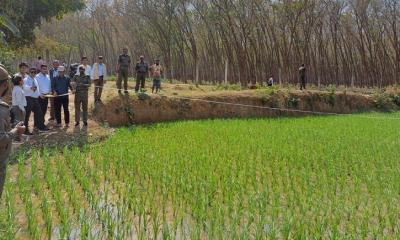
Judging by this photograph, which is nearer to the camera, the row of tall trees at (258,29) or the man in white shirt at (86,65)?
the man in white shirt at (86,65)

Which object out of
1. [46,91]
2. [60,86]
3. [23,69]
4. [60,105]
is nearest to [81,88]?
[60,86]

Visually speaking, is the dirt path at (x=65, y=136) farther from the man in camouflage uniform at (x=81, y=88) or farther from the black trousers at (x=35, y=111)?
the man in camouflage uniform at (x=81, y=88)

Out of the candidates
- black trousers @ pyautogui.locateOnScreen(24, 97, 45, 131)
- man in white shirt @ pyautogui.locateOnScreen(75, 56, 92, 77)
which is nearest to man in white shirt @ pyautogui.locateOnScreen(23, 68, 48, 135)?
black trousers @ pyautogui.locateOnScreen(24, 97, 45, 131)

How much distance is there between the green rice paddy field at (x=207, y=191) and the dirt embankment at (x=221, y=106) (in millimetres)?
3141

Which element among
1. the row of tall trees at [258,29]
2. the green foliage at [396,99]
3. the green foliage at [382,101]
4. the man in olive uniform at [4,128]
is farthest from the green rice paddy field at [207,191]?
the row of tall trees at [258,29]

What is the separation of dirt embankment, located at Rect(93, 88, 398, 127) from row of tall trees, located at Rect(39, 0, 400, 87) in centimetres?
591

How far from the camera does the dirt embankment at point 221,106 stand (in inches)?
484

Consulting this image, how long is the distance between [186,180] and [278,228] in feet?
6.25

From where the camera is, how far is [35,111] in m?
8.99

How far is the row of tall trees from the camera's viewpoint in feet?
89.7

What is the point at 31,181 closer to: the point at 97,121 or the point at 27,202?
the point at 27,202

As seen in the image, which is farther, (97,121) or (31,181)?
(97,121)

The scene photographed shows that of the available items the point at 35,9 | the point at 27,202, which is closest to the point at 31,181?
the point at 27,202

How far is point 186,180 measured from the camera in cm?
568
